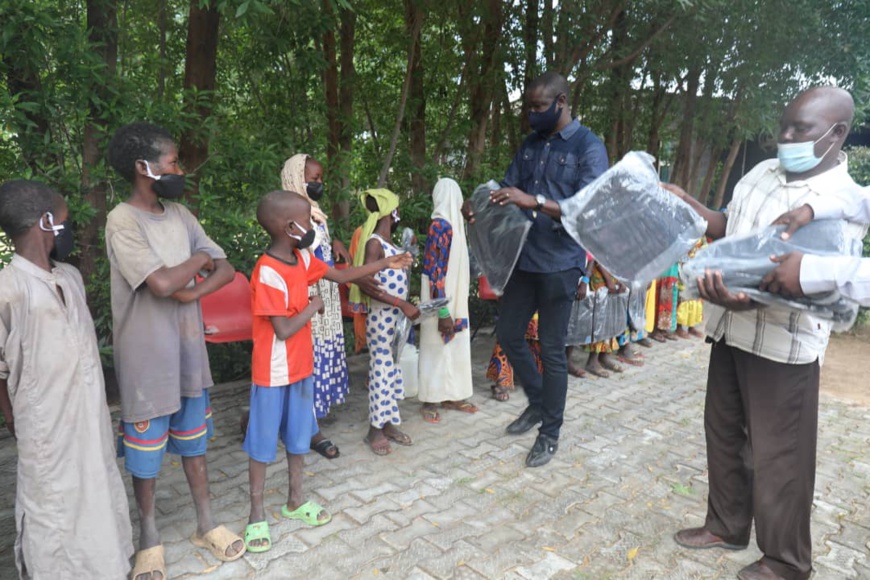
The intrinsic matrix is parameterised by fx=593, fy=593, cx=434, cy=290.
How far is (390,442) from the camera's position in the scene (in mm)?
3979

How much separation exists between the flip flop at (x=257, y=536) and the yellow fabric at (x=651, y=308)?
5103 millimetres

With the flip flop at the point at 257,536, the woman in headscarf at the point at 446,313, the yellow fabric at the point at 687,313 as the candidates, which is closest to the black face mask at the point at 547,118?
the woman in headscarf at the point at 446,313

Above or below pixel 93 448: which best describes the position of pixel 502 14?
above

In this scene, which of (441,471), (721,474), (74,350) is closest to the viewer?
(74,350)

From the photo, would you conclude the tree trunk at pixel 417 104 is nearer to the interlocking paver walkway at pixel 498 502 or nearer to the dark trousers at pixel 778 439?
the interlocking paver walkway at pixel 498 502

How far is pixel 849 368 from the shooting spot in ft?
21.9

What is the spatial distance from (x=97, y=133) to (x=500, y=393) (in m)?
3.48

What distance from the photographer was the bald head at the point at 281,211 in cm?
271

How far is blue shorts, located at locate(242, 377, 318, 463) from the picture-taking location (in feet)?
8.96

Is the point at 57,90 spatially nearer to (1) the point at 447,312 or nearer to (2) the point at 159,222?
(2) the point at 159,222

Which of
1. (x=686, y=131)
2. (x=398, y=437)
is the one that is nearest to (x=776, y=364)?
(x=398, y=437)

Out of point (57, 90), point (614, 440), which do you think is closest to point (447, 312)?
point (614, 440)

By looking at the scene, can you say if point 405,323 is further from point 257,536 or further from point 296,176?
point 257,536

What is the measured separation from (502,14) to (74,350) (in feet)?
19.0
